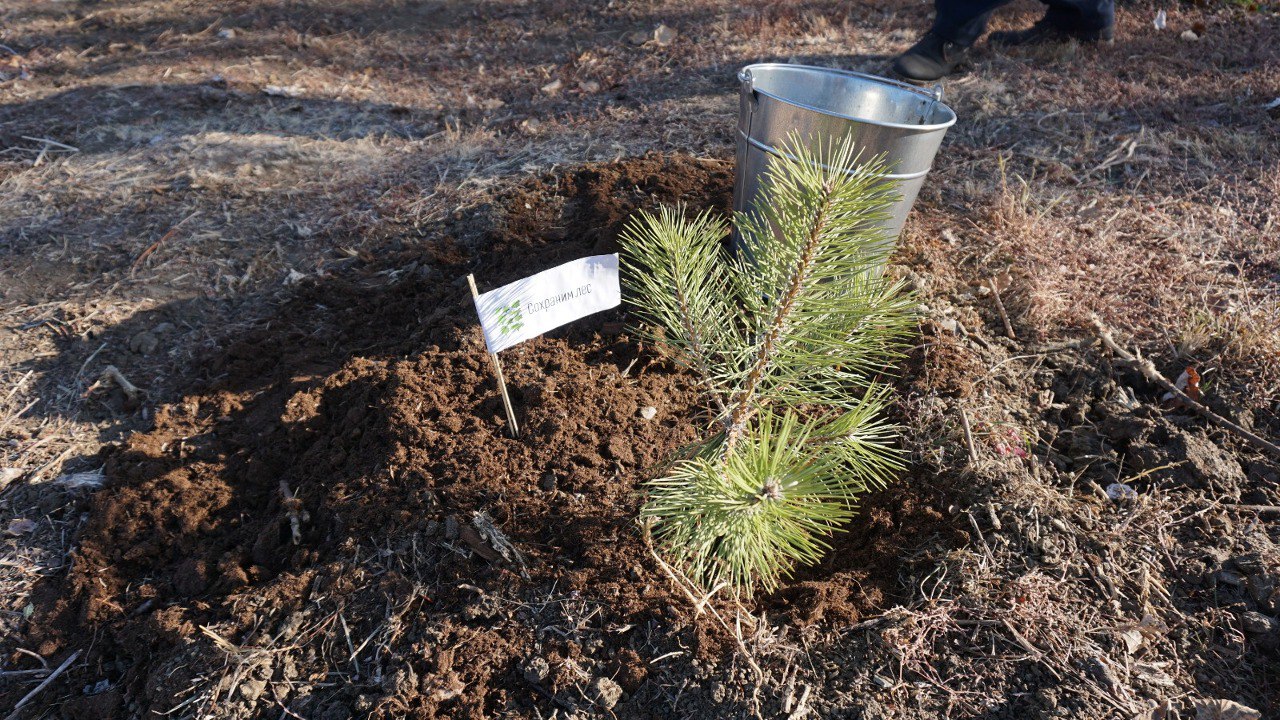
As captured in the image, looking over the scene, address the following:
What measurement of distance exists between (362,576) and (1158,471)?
87.0 inches

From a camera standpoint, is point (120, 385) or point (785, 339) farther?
point (120, 385)

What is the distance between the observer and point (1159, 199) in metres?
3.31

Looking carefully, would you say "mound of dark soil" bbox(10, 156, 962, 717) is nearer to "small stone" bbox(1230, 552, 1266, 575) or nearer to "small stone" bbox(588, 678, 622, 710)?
"small stone" bbox(588, 678, 622, 710)

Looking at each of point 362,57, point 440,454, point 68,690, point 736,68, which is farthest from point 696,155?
point 362,57

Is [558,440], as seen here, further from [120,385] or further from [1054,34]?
[1054,34]

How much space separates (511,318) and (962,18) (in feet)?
13.6

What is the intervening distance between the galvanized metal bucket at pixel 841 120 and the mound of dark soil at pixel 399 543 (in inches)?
30.3

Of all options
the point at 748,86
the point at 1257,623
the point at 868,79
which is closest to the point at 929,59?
the point at 868,79

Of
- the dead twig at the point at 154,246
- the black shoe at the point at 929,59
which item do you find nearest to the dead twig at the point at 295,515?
the dead twig at the point at 154,246

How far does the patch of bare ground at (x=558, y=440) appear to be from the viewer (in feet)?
5.14

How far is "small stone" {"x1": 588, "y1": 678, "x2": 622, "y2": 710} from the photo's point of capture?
1489 millimetres

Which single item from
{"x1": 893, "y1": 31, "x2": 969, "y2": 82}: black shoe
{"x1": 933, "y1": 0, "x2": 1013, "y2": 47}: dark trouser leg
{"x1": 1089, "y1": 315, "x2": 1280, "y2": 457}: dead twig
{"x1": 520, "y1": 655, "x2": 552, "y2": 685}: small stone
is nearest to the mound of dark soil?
{"x1": 520, "y1": 655, "x2": 552, "y2": 685}: small stone

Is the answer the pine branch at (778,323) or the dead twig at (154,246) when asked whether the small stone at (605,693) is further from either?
the dead twig at (154,246)

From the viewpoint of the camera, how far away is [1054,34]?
4945 mm
